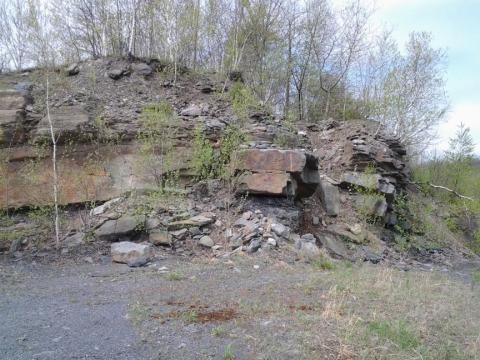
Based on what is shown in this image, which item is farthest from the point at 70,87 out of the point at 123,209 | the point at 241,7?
the point at 241,7

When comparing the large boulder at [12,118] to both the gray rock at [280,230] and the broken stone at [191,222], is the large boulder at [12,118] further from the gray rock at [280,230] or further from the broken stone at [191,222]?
the gray rock at [280,230]

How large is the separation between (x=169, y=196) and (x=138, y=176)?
95cm

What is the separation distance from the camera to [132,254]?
271 inches

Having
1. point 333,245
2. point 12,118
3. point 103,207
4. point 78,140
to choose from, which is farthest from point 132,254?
point 12,118

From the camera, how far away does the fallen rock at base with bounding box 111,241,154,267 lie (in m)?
6.77

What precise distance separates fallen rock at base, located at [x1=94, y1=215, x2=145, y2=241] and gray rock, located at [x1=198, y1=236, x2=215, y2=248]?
3.91ft

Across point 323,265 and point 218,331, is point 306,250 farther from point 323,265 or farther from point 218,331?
point 218,331

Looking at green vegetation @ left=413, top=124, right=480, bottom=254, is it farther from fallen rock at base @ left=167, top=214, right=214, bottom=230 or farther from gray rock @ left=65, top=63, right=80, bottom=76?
gray rock @ left=65, top=63, right=80, bottom=76

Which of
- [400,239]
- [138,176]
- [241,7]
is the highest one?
[241,7]

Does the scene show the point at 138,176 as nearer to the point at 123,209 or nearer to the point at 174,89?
the point at 123,209

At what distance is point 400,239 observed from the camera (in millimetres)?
10875

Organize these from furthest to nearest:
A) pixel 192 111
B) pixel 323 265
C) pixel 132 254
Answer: pixel 192 111, pixel 323 265, pixel 132 254

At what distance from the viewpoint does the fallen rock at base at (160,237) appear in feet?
24.7

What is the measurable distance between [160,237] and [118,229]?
81 cm
